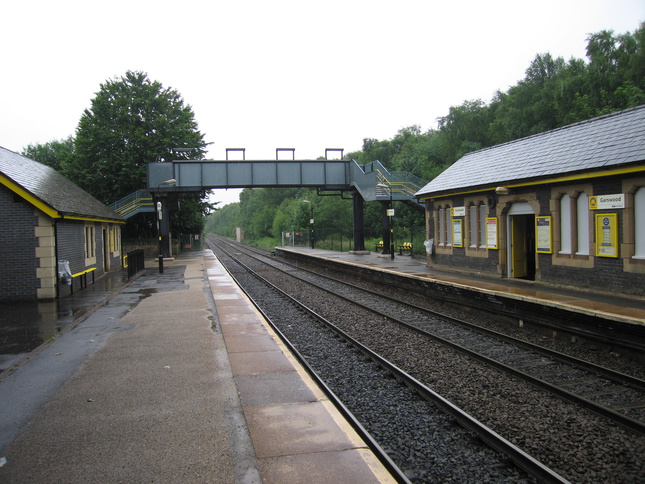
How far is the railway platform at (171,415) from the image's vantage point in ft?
13.9

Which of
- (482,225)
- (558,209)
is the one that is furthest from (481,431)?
(482,225)

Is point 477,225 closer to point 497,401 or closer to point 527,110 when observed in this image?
point 497,401

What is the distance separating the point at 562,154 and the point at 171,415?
12.9 metres

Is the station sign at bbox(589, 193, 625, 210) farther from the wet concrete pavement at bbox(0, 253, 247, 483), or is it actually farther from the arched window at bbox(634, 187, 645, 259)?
the wet concrete pavement at bbox(0, 253, 247, 483)

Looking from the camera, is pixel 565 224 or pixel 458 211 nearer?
pixel 565 224

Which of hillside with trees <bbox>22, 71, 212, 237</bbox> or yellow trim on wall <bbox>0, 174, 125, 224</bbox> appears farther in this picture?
hillside with trees <bbox>22, 71, 212, 237</bbox>

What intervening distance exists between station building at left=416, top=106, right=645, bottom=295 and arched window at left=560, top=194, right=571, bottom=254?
27 mm

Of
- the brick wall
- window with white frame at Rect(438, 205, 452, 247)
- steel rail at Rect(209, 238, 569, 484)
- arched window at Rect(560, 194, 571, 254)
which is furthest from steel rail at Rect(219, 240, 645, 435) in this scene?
the brick wall

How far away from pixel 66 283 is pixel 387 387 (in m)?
12.1

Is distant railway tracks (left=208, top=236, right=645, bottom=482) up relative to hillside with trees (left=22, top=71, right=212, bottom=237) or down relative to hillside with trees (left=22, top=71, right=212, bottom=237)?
down

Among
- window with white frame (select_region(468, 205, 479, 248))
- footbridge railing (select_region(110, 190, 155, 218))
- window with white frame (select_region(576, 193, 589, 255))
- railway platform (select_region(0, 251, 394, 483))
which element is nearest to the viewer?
railway platform (select_region(0, 251, 394, 483))

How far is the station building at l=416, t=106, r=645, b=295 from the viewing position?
1118 cm

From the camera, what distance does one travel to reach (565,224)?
13242mm

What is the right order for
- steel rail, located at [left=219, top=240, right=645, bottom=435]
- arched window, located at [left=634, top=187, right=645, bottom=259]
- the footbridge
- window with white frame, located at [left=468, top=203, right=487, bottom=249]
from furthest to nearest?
the footbridge → window with white frame, located at [left=468, top=203, right=487, bottom=249] → arched window, located at [left=634, top=187, right=645, bottom=259] → steel rail, located at [left=219, top=240, right=645, bottom=435]
